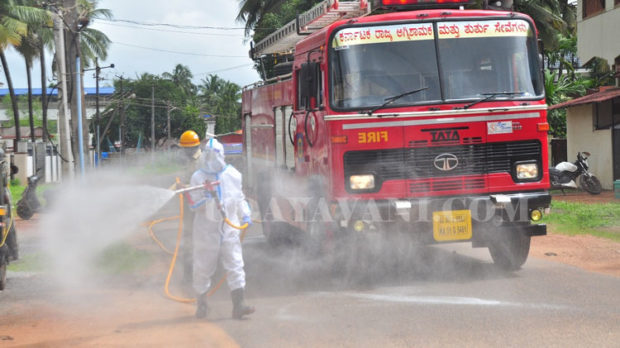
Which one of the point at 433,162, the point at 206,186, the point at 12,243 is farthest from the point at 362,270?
the point at 12,243

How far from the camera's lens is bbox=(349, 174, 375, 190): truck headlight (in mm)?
8422

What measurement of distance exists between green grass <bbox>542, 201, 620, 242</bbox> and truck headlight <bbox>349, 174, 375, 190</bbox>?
5.50 m

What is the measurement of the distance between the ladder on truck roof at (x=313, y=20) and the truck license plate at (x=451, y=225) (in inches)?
108

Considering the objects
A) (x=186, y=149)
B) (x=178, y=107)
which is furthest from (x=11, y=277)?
(x=178, y=107)

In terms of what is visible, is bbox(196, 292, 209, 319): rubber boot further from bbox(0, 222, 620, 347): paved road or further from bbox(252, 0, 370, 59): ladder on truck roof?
bbox(252, 0, 370, 59): ladder on truck roof

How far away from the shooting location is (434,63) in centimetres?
862

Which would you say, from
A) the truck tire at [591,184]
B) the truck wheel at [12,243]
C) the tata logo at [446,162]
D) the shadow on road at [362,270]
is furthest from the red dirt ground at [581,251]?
the truck tire at [591,184]

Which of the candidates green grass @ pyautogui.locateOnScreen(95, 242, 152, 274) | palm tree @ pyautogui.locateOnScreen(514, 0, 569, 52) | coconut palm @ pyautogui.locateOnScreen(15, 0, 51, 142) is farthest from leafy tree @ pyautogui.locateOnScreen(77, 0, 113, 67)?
green grass @ pyautogui.locateOnScreen(95, 242, 152, 274)

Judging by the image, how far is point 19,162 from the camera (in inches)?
1459

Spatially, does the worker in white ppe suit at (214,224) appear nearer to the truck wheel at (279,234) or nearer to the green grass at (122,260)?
the green grass at (122,260)

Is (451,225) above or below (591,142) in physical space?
below

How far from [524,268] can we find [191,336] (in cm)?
480

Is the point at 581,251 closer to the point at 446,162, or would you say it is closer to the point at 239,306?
the point at 446,162

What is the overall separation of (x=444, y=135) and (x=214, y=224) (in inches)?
112
